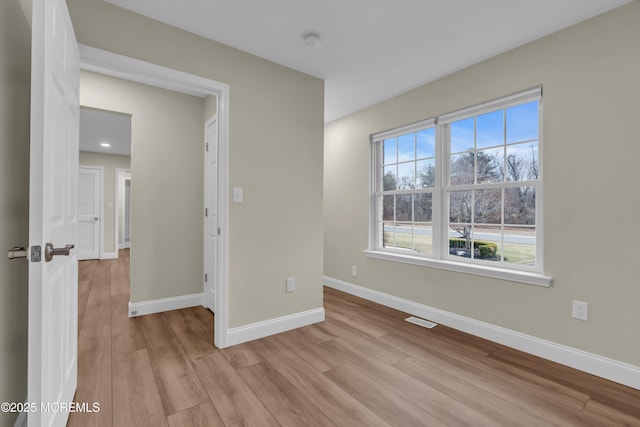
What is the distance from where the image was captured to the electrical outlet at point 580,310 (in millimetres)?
2121

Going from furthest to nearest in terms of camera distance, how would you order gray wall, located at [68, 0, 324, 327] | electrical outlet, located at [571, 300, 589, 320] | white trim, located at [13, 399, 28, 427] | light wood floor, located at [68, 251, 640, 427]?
1. gray wall, located at [68, 0, 324, 327]
2. electrical outlet, located at [571, 300, 589, 320]
3. light wood floor, located at [68, 251, 640, 427]
4. white trim, located at [13, 399, 28, 427]

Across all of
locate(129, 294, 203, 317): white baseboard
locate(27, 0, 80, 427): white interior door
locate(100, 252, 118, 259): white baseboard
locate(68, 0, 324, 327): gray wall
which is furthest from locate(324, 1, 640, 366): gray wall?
locate(100, 252, 118, 259): white baseboard

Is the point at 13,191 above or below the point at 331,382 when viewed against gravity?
above

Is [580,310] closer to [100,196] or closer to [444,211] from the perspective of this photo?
[444,211]

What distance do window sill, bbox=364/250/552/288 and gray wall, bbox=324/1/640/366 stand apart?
6 centimetres

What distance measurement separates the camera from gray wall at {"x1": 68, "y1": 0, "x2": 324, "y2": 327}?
7.57 ft

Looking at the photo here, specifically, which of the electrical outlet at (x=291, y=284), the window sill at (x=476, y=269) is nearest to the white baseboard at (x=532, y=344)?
the window sill at (x=476, y=269)

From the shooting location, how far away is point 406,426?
5.15ft

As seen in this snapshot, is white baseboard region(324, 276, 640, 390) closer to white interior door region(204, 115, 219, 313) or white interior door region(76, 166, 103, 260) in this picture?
white interior door region(204, 115, 219, 313)

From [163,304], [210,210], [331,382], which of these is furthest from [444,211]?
[163,304]

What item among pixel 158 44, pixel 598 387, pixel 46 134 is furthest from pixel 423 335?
pixel 158 44

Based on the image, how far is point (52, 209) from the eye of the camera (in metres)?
1.23

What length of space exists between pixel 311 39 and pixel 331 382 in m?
2.50

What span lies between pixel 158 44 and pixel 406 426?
115 inches
